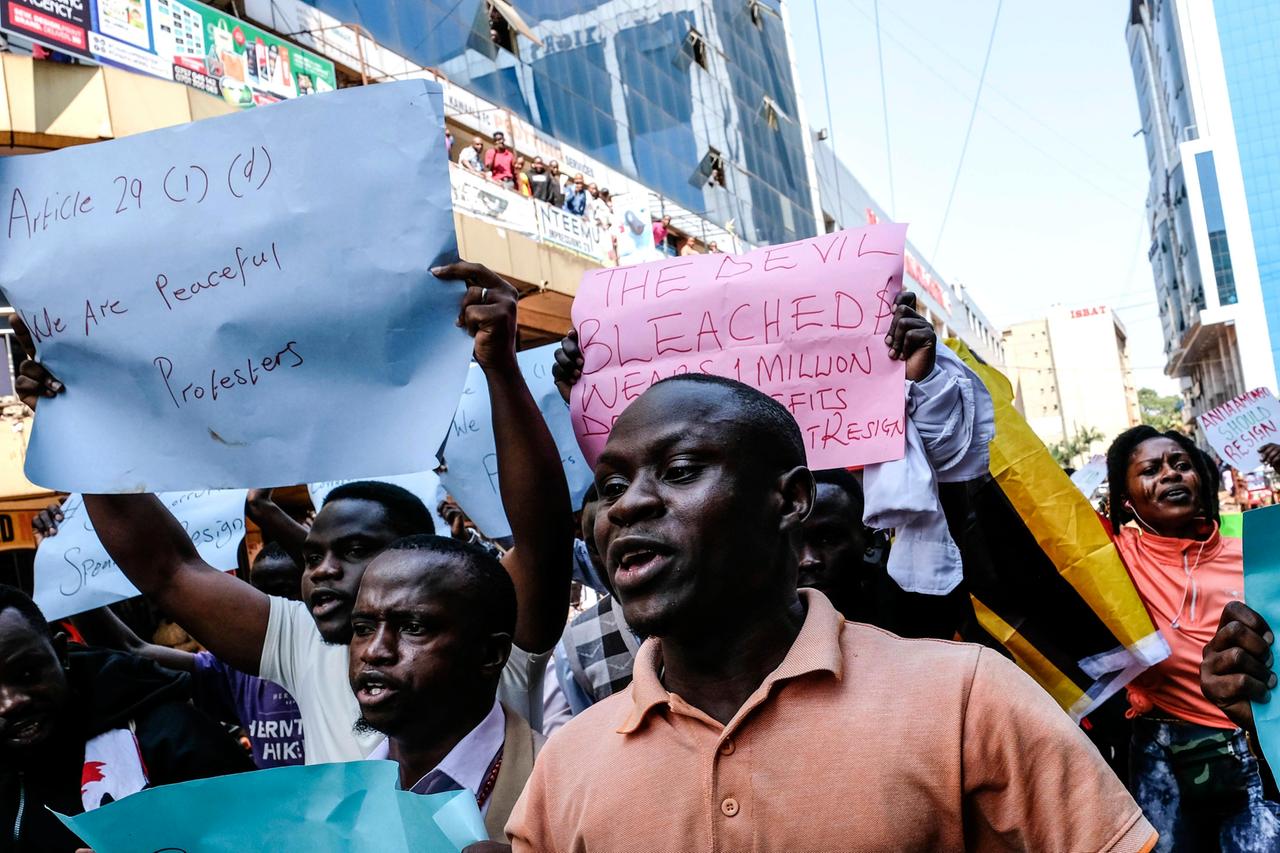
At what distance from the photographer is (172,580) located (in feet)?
9.18

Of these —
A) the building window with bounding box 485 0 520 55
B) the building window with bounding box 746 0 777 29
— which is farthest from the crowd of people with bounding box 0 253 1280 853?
the building window with bounding box 746 0 777 29

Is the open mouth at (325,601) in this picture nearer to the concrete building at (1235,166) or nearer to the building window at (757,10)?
the building window at (757,10)

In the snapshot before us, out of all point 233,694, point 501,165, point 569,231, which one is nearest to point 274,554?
point 233,694

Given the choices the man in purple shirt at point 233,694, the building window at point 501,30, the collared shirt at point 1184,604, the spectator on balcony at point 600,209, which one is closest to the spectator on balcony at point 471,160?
the spectator on balcony at point 600,209

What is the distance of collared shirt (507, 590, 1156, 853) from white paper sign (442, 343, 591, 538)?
86.1 inches

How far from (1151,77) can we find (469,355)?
81781mm

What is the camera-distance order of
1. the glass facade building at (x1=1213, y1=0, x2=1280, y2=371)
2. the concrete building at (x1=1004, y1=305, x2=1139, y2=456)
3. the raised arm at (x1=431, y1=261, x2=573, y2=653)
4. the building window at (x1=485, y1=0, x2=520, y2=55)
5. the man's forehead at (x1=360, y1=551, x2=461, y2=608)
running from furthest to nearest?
the concrete building at (x1=1004, y1=305, x2=1139, y2=456), the glass facade building at (x1=1213, y1=0, x2=1280, y2=371), the building window at (x1=485, y1=0, x2=520, y2=55), the raised arm at (x1=431, y1=261, x2=573, y2=653), the man's forehead at (x1=360, y1=551, x2=461, y2=608)

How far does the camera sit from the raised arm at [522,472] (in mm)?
2393

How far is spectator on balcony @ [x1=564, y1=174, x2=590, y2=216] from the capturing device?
18688mm

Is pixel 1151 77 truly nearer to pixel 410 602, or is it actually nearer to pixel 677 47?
pixel 677 47

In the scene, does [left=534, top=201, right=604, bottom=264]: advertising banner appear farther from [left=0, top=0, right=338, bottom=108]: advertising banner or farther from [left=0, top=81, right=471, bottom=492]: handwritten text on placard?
[left=0, top=81, right=471, bottom=492]: handwritten text on placard

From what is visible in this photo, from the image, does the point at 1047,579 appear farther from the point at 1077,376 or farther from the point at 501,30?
the point at 1077,376

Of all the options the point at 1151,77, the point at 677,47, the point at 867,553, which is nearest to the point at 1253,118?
the point at 1151,77

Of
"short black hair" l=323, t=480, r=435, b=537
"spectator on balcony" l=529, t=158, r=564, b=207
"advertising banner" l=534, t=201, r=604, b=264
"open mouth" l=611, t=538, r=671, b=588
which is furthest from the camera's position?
"spectator on balcony" l=529, t=158, r=564, b=207
